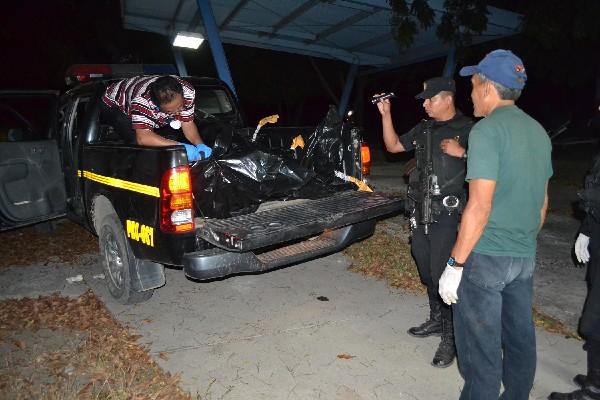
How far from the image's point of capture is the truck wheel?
4148 millimetres

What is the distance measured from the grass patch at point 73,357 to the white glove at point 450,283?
175cm

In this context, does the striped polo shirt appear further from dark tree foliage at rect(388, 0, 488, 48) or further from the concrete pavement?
dark tree foliage at rect(388, 0, 488, 48)

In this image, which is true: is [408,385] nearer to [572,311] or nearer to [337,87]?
[572,311]

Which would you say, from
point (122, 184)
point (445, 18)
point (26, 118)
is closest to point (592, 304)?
point (122, 184)

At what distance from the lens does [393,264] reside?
539cm

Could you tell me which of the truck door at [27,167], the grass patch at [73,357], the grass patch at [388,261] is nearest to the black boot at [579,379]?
the grass patch at [388,261]

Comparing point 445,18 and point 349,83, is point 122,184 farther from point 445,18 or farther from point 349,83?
point 349,83

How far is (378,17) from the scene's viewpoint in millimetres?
9258

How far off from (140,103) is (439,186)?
2.82m

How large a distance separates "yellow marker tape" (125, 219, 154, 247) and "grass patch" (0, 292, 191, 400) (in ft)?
2.66

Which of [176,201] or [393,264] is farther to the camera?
[393,264]

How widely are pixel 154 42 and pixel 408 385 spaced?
74.2 feet

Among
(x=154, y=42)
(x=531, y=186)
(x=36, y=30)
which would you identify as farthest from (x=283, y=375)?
(x=154, y=42)

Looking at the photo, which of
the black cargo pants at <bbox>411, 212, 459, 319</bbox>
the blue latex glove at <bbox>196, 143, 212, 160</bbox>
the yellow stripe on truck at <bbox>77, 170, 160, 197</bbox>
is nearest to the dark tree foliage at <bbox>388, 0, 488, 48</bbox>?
the blue latex glove at <bbox>196, 143, 212, 160</bbox>
